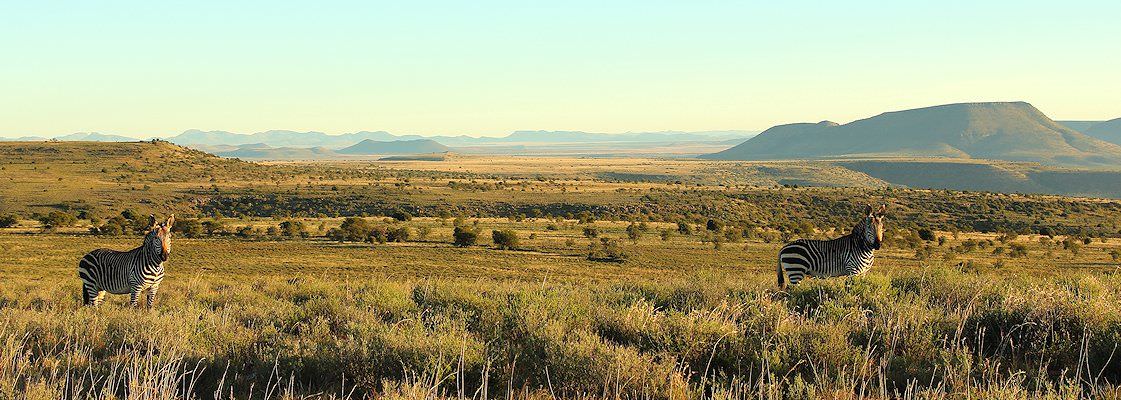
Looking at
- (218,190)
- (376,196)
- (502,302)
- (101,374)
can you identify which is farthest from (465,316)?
(218,190)

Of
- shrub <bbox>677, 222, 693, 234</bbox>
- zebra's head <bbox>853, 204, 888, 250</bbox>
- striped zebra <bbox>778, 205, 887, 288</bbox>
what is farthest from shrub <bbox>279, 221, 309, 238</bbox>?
zebra's head <bbox>853, 204, 888, 250</bbox>

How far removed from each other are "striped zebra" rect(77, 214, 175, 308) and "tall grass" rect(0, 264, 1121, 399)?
3100 millimetres

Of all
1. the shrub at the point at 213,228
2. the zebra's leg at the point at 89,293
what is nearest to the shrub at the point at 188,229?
the shrub at the point at 213,228

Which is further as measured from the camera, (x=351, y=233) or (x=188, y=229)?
(x=188, y=229)

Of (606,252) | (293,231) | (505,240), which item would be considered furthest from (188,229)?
(606,252)

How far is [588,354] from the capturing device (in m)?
7.02

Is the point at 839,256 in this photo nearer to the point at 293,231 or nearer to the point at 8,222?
the point at 293,231

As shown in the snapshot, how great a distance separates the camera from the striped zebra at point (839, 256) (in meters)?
13.3

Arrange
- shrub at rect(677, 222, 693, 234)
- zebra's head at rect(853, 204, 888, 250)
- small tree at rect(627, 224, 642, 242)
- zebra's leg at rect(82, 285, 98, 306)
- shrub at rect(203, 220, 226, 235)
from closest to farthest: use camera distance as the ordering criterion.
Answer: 1. zebra's head at rect(853, 204, 888, 250)
2. zebra's leg at rect(82, 285, 98, 306)
3. shrub at rect(203, 220, 226, 235)
4. small tree at rect(627, 224, 642, 242)
5. shrub at rect(677, 222, 693, 234)

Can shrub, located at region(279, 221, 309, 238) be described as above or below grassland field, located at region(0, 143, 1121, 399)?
below

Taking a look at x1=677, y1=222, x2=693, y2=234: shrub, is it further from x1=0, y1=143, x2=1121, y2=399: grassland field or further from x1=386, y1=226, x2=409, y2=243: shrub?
x1=386, y1=226, x2=409, y2=243: shrub

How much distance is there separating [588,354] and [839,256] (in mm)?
8334

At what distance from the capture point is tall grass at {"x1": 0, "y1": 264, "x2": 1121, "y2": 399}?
6.53 metres

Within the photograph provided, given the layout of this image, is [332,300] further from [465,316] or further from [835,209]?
[835,209]
